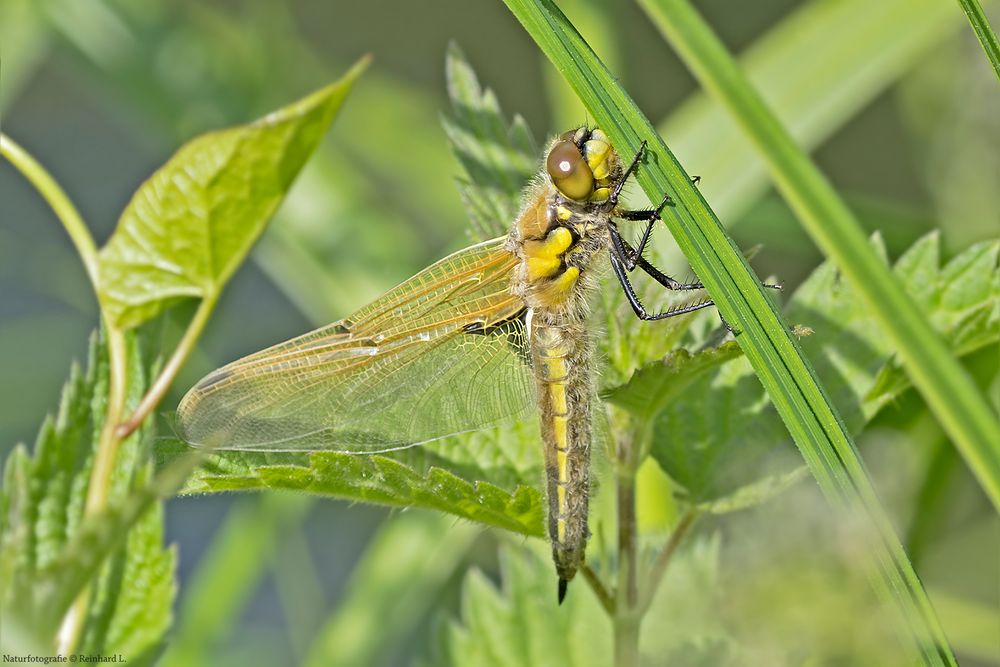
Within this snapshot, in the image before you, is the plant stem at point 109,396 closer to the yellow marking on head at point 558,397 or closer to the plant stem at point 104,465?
the plant stem at point 104,465

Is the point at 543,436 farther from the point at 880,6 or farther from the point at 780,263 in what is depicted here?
the point at 780,263

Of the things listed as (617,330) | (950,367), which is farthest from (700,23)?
(617,330)

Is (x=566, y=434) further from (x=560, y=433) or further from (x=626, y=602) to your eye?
(x=626, y=602)

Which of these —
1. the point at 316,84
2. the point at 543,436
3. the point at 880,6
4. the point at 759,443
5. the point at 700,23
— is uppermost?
the point at 316,84

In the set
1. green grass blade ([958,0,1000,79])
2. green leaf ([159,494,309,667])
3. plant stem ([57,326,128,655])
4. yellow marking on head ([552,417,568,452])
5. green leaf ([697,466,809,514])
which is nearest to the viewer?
green grass blade ([958,0,1000,79])

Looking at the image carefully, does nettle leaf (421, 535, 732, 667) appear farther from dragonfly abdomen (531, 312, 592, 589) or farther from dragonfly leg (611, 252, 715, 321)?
dragonfly leg (611, 252, 715, 321)

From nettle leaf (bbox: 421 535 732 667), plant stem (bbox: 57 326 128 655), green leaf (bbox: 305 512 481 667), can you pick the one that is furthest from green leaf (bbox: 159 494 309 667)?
plant stem (bbox: 57 326 128 655)
